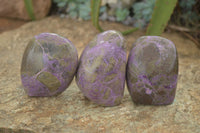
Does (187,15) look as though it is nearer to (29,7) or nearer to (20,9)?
(29,7)

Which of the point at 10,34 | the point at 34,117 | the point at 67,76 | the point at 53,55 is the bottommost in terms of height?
the point at 10,34

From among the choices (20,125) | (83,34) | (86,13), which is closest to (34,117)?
(20,125)

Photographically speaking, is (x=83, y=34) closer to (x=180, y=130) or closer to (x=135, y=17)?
(x=135, y=17)

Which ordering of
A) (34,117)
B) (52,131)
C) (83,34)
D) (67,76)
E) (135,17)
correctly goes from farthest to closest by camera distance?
(135,17)
(83,34)
(67,76)
(34,117)
(52,131)

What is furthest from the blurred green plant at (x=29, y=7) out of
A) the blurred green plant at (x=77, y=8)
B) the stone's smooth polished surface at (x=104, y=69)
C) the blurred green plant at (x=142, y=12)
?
the stone's smooth polished surface at (x=104, y=69)

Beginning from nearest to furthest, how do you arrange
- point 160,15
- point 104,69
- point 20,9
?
1. point 104,69
2. point 160,15
3. point 20,9

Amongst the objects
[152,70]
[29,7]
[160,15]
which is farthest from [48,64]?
[29,7]

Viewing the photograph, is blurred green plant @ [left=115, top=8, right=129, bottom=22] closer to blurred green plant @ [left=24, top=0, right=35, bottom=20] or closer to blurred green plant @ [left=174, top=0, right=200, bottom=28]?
blurred green plant @ [left=174, top=0, right=200, bottom=28]
